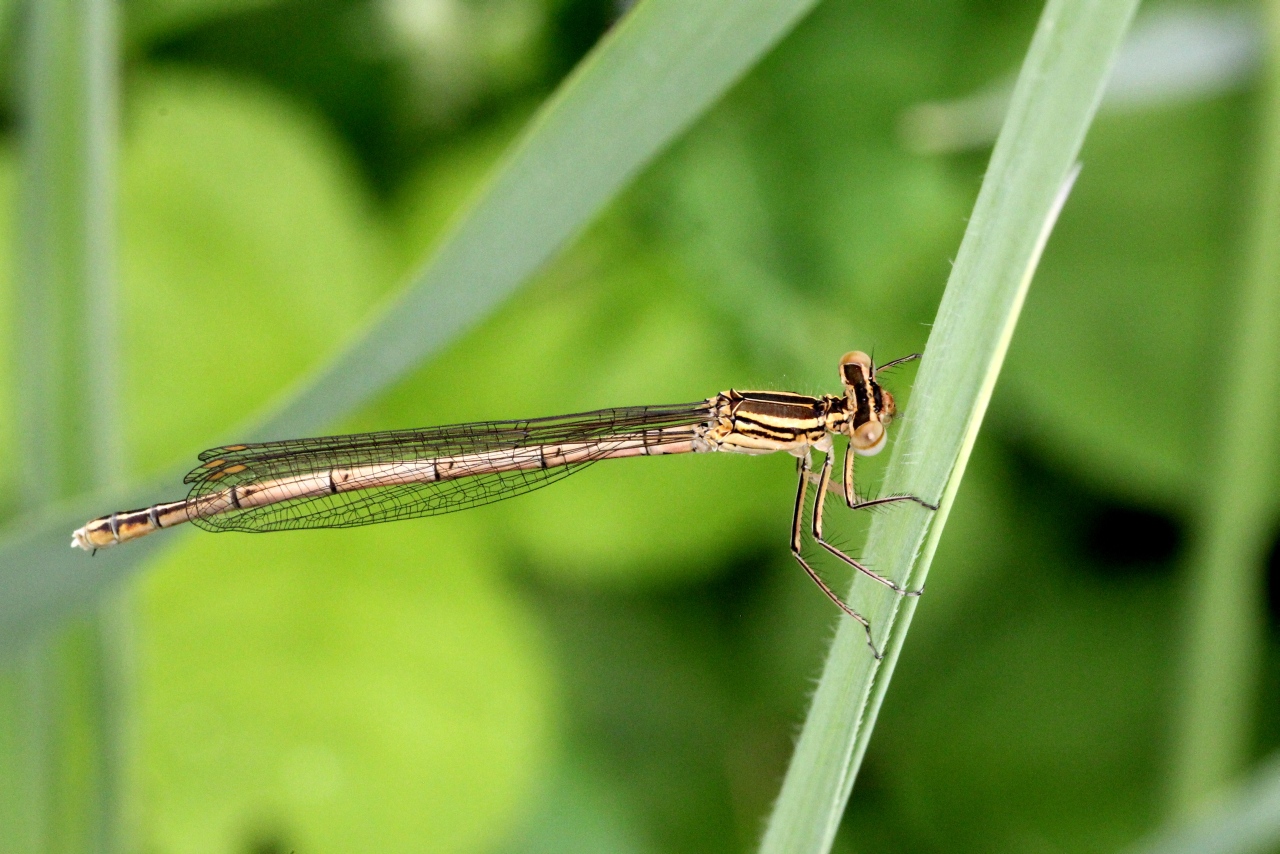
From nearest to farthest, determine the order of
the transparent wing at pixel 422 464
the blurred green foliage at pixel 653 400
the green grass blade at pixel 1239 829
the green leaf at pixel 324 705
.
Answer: the green grass blade at pixel 1239 829, the transparent wing at pixel 422 464, the green leaf at pixel 324 705, the blurred green foliage at pixel 653 400

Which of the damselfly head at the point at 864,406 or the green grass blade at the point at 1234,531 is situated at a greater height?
the damselfly head at the point at 864,406

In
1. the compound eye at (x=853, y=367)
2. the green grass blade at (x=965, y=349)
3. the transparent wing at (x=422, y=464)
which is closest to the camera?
the green grass blade at (x=965, y=349)

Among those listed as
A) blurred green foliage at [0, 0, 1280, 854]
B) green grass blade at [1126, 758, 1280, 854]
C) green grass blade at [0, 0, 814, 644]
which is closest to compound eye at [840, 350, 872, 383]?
blurred green foliage at [0, 0, 1280, 854]

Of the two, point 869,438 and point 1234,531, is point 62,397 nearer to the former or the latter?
point 869,438

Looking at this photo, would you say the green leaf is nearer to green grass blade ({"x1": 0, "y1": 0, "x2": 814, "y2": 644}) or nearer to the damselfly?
the damselfly

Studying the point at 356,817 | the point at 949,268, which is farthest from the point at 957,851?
the point at 949,268

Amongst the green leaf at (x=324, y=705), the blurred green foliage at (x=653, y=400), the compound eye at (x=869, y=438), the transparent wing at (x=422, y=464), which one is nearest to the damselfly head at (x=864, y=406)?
the compound eye at (x=869, y=438)

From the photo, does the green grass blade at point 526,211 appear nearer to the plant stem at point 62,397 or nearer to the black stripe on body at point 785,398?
the plant stem at point 62,397
